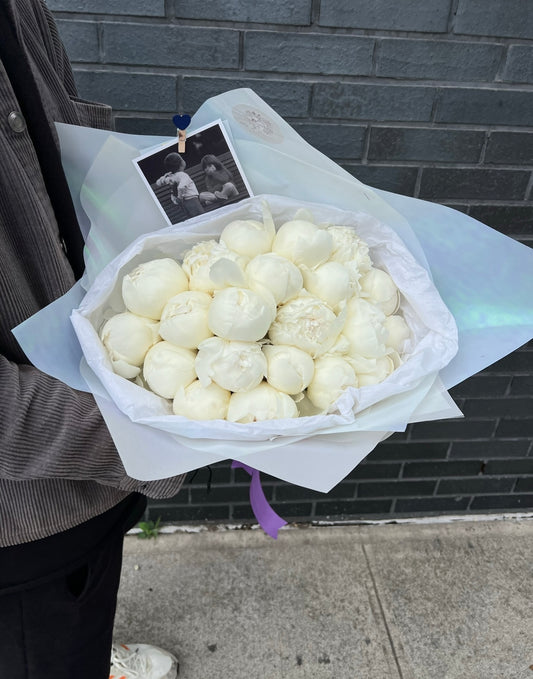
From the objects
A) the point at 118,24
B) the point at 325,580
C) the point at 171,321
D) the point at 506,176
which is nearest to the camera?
the point at 171,321

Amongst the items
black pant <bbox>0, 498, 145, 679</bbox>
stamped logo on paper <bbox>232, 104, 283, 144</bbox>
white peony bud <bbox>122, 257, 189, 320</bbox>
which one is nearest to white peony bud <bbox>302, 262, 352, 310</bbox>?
white peony bud <bbox>122, 257, 189, 320</bbox>

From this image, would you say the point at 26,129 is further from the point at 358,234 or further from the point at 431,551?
the point at 431,551

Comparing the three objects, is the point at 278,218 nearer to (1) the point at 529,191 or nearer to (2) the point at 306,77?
(2) the point at 306,77

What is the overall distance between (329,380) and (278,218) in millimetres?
367

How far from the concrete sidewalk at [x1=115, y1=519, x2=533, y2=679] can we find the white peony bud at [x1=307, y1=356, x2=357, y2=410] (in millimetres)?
1490

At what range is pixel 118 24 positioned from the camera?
1.55m

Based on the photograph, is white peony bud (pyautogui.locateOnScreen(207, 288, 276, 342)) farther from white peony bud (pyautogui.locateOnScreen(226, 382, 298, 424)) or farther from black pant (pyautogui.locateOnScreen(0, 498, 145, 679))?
black pant (pyautogui.locateOnScreen(0, 498, 145, 679))

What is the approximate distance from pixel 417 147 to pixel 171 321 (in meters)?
1.30

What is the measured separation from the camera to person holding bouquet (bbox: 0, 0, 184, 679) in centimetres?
82

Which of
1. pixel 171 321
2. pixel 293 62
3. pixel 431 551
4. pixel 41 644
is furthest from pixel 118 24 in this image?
pixel 431 551

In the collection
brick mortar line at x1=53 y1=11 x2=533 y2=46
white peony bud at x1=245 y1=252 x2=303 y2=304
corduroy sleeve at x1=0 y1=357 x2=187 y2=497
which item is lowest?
corduroy sleeve at x1=0 y1=357 x2=187 y2=497

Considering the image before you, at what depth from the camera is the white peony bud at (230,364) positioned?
0.79m

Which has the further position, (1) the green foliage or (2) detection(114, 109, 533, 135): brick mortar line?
(1) the green foliage

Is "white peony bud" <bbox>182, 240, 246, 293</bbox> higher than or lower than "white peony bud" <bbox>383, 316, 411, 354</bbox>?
higher
